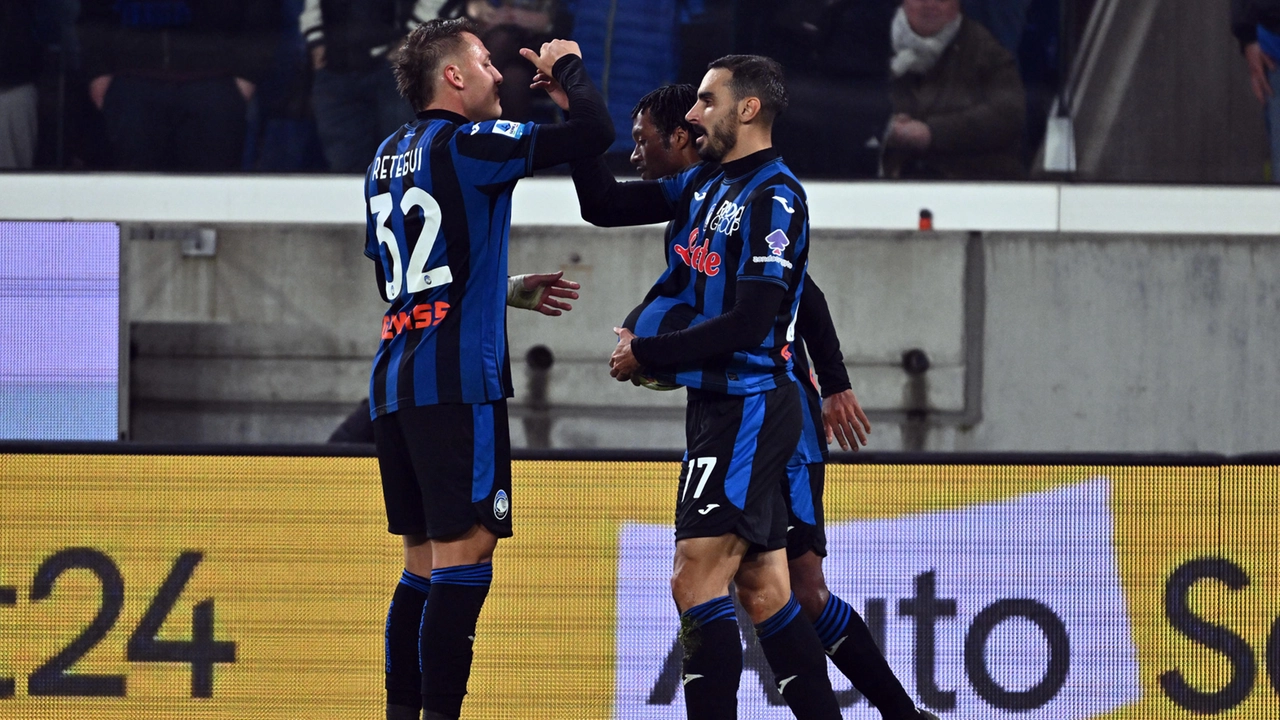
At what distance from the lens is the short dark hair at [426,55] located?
3998 mm

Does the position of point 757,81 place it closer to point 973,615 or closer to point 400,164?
point 400,164

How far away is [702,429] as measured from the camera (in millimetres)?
3797

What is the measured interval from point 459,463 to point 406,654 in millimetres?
626

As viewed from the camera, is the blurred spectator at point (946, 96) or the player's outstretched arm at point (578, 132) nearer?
the player's outstretched arm at point (578, 132)

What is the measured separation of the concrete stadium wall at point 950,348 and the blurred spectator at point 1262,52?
0.92 meters

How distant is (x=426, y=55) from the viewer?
4.01 meters

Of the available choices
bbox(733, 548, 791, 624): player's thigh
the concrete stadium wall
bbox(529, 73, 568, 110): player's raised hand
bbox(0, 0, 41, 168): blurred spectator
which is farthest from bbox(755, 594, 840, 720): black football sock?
bbox(0, 0, 41, 168): blurred spectator

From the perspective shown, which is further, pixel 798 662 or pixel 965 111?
pixel 965 111

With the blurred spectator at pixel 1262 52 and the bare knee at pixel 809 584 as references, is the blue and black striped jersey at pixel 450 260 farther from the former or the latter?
the blurred spectator at pixel 1262 52

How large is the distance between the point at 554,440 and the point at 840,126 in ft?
9.55

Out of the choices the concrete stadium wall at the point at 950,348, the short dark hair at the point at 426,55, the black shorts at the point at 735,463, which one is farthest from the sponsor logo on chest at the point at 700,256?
the concrete stadium wall at the point at 950,348

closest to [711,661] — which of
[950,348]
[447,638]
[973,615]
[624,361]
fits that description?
[447,638]

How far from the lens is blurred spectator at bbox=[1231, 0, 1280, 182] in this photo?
9.55m

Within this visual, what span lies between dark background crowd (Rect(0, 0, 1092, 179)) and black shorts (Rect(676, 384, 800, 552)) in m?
5.88
